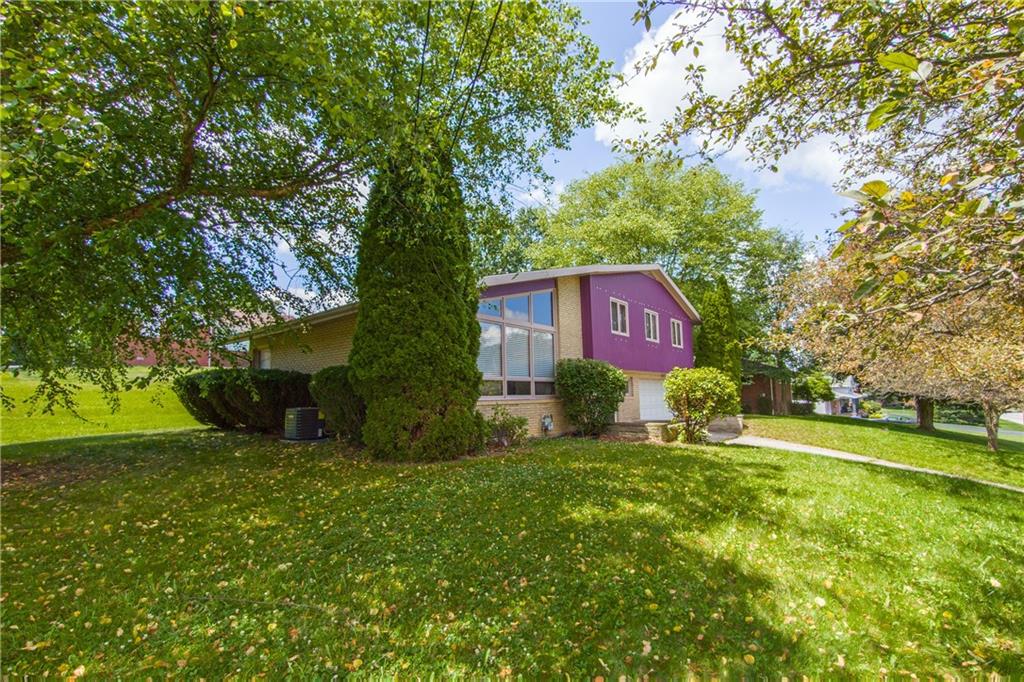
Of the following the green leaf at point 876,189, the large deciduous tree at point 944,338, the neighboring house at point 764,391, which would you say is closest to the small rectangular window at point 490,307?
the large deciduous tree at point 944,338

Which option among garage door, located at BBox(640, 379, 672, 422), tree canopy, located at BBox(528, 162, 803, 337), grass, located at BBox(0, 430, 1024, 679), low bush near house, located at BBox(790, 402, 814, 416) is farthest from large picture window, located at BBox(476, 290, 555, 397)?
low bush near house, located at BBox(790, 402, 814, 416)

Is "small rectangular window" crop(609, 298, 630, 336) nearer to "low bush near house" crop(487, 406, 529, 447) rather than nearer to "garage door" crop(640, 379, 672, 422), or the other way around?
"garage door" crop(640, 379, 672, 422)

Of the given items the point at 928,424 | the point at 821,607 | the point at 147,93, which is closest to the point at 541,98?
the point at 147,93

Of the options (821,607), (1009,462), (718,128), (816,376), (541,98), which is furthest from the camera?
(816,376)

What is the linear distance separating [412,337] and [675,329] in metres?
14.8

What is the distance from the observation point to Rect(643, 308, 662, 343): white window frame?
1738 centimetres

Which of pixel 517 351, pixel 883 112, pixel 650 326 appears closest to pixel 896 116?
pixel 883 112

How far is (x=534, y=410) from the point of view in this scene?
1227cm

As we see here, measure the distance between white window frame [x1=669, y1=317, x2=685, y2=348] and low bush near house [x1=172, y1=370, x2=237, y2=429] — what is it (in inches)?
647

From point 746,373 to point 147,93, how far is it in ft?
97.5

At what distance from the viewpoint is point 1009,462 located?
12.7 meters

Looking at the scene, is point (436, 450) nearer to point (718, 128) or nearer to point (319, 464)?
point (319, 464)

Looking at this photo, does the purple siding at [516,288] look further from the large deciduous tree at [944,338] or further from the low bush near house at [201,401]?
the low bush near house at [201,401]

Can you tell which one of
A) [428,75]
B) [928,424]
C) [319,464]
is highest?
[428,75]
